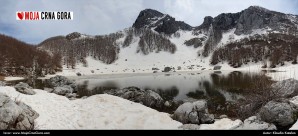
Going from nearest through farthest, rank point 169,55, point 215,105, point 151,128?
point 151,128 < point 215,105 < point 169,55

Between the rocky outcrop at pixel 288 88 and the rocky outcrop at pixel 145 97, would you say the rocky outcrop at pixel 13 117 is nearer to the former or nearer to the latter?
the rocky outcrop at pixel 145 97

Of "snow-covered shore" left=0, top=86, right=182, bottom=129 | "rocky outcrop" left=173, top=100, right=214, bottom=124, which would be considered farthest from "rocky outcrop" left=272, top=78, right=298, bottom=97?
"snow-covered shore" left=0, top=86, right=182, bottom=129

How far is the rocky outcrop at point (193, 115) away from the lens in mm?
17891

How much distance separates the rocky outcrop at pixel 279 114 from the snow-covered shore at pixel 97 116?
16.9ft

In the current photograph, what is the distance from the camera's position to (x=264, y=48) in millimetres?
137750

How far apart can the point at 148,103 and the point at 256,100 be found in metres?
12.3

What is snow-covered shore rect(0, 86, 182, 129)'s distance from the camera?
50.8 ft

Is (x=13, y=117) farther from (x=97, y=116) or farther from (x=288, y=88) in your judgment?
(x=288, y=88)

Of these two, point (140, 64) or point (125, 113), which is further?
point (140, 64)

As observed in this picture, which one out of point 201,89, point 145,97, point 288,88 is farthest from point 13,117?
point 201,89

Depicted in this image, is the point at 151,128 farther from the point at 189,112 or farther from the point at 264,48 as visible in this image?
the point at 264,48

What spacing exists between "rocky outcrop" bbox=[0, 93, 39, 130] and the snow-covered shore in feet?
2.09

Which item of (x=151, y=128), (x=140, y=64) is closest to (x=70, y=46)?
(x=140, y=64)

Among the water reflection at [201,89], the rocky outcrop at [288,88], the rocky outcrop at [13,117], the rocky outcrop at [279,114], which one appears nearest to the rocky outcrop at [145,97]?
the water reflection at [201,89]
